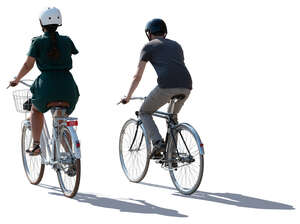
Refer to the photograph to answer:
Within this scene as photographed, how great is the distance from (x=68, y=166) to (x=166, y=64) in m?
2.01

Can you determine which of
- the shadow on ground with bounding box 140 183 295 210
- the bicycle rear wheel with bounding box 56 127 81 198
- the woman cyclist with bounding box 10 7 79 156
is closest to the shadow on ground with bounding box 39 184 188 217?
the bicycle rear wheel with bounding box 56 127 81 198

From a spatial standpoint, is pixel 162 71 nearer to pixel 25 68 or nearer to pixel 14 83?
pixel 25 68

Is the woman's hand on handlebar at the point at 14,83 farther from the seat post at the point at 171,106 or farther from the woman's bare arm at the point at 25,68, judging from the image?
the seat post at the point at 171,106

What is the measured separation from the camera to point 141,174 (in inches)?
398

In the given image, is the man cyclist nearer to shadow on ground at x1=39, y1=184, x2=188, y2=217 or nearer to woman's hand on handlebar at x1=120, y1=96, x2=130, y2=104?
woman's hand on handlebar at x1=120, y1=96, x2=130, y2=104

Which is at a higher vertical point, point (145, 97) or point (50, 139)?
point (145, 97)

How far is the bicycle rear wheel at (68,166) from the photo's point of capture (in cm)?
870

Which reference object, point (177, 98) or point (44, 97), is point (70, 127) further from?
point (177, 98)

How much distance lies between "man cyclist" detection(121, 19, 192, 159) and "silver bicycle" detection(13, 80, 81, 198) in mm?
1029

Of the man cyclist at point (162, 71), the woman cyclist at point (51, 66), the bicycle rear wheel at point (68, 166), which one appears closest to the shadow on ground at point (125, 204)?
the bicycle rear wheel at point (68, 166)

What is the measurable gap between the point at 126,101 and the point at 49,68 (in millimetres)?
1253

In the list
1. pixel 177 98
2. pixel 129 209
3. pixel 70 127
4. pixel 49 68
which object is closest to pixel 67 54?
pixel 49 68

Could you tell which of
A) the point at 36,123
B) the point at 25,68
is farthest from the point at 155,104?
the point at 25,68

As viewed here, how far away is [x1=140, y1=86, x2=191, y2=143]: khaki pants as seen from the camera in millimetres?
9273
